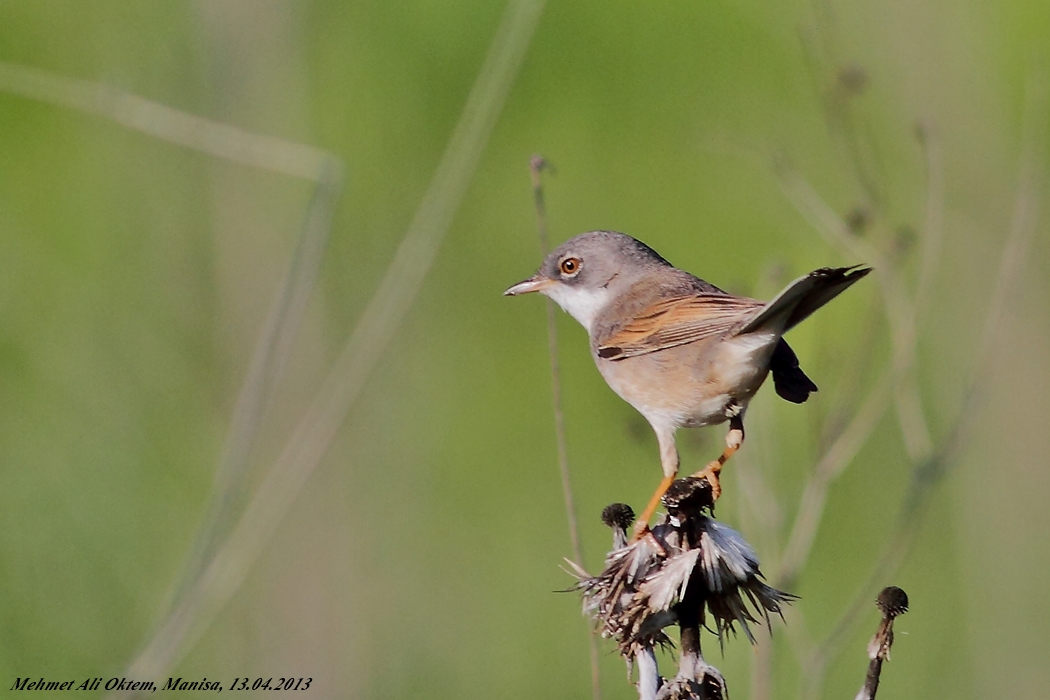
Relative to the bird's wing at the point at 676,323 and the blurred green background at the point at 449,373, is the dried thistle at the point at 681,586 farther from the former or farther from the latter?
the bird's wing at the point at 676,323

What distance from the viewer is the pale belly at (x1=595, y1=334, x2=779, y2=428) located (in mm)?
3371

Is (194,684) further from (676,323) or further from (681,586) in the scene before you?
(681,586)

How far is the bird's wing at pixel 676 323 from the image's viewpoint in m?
3.41

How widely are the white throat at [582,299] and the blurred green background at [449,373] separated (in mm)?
453

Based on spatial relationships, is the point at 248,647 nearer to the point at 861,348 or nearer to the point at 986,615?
the point at 861,348

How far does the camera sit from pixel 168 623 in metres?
2.97

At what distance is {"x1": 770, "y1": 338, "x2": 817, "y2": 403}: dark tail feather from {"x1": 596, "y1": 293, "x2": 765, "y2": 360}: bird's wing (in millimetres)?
200

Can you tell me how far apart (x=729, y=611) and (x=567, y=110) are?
542cm

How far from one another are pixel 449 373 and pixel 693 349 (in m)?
2.78

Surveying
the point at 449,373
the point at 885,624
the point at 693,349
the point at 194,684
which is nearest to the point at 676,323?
the point at 693,349

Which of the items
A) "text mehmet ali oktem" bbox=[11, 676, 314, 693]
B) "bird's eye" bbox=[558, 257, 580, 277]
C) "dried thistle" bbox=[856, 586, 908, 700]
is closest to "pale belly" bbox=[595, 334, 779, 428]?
"bird's eye" bbox=[558, 257, 580, 277]

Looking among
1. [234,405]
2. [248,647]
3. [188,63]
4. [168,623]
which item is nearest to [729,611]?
[168,623]

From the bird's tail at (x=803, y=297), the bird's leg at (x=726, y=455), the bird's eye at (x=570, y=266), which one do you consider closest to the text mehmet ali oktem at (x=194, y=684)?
the bird's eye at (x=570, y=266)

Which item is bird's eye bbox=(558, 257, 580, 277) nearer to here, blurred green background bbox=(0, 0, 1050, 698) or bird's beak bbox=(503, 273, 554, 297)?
bird's beak bbox=(503, 273, 554, 297)
